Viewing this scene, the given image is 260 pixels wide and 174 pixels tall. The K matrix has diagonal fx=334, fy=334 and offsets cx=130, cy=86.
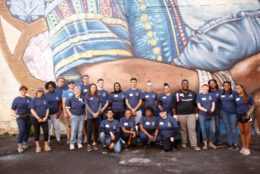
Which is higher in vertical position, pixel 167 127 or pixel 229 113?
pixel 229 113

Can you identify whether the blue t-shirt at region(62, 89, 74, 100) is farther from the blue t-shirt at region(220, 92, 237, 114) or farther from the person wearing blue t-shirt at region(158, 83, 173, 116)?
the blue t-shirt at region(220, 92, 237, 114)

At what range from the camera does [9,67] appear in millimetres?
10102

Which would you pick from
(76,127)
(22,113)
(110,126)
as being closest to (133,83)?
(110,126)

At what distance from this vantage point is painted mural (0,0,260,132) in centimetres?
981

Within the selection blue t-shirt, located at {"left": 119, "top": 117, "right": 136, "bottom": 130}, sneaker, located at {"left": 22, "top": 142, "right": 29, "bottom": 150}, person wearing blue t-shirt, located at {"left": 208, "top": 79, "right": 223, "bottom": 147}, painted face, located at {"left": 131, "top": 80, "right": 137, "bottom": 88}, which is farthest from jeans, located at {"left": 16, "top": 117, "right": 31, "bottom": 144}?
person wearing blue t-shirt, located at {"left": 208, "top": 79, "right": 223, "bottom": 147}

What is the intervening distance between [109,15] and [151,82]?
2.36 m

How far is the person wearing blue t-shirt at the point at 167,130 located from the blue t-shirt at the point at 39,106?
291 centimetres

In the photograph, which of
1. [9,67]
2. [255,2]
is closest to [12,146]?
[9,67]

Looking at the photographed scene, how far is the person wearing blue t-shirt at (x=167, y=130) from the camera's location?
8.33 m

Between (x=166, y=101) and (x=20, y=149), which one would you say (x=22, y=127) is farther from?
(x=166, y=101)

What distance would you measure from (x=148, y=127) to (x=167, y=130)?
495mm

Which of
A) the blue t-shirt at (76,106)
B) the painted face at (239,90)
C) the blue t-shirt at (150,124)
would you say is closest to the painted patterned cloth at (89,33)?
the blue t-shirt at (76,106)

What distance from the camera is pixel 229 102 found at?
8.39 meters

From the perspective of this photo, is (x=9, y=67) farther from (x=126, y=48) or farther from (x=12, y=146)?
(x=126, y=48)
